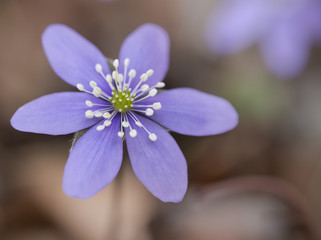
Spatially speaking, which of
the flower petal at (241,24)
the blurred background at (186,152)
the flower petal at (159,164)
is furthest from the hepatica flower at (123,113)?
the flower petal at (241,24)

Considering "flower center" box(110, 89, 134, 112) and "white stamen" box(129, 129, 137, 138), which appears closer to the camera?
"white stamen" box(129, 129, 137, 138)

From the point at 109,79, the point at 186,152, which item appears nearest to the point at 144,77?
the point at 109,79

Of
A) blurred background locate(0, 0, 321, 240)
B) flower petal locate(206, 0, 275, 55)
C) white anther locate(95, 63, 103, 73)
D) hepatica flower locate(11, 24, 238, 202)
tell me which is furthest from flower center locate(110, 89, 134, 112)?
flower petal locate(206, 0, 275, 55)

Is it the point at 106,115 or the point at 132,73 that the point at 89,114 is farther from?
the point at 132,73

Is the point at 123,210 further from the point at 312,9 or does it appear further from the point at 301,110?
the point at 312,9

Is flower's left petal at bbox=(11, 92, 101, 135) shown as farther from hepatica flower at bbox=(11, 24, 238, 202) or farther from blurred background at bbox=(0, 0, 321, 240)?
blurred background at bbox=(0, 0, 321, 240)

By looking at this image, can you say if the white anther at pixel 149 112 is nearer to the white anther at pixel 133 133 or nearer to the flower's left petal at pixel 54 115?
the white anther at pixel 133 133
